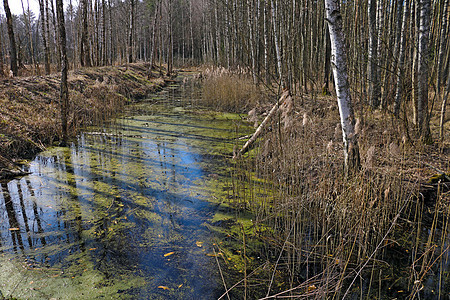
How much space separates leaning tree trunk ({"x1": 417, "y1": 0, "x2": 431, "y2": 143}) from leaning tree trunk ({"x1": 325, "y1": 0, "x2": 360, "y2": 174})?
4.83 ft

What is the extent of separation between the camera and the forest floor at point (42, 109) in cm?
479

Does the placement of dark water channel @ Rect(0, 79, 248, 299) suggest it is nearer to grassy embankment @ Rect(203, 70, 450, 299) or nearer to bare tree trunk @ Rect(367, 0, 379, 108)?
grassy embankment @ Rect(203, 70, 450, 299)

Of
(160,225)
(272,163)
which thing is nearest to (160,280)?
(160,225)

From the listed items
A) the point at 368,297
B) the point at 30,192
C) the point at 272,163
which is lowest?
the point at 368,297

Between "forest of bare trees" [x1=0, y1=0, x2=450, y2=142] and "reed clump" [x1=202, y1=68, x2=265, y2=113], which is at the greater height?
"forest of bare trees" [x1=0, y1=0, x2=450, y2=142]

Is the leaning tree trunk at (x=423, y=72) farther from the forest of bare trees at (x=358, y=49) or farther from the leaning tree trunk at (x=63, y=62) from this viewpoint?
the leaning tree trunk at (x=63, y=62)

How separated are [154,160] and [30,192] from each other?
1.73 metres

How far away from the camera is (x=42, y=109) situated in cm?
619

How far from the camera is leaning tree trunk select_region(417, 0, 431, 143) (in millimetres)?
3713

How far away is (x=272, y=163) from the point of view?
3465 millimetres

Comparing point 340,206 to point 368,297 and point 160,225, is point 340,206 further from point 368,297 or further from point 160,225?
point 160,225

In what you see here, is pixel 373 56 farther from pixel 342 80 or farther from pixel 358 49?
pixel 342 80

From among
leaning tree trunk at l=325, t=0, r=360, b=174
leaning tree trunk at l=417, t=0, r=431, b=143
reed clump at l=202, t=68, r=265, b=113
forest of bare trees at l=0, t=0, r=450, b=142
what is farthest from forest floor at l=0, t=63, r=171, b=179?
leaning tree trunk at l=417, t=0, r=431, b=143

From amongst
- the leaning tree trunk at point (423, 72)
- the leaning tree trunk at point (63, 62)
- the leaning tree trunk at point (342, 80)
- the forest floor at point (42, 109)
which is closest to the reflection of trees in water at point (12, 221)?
the forest floor at point (42, 109)
